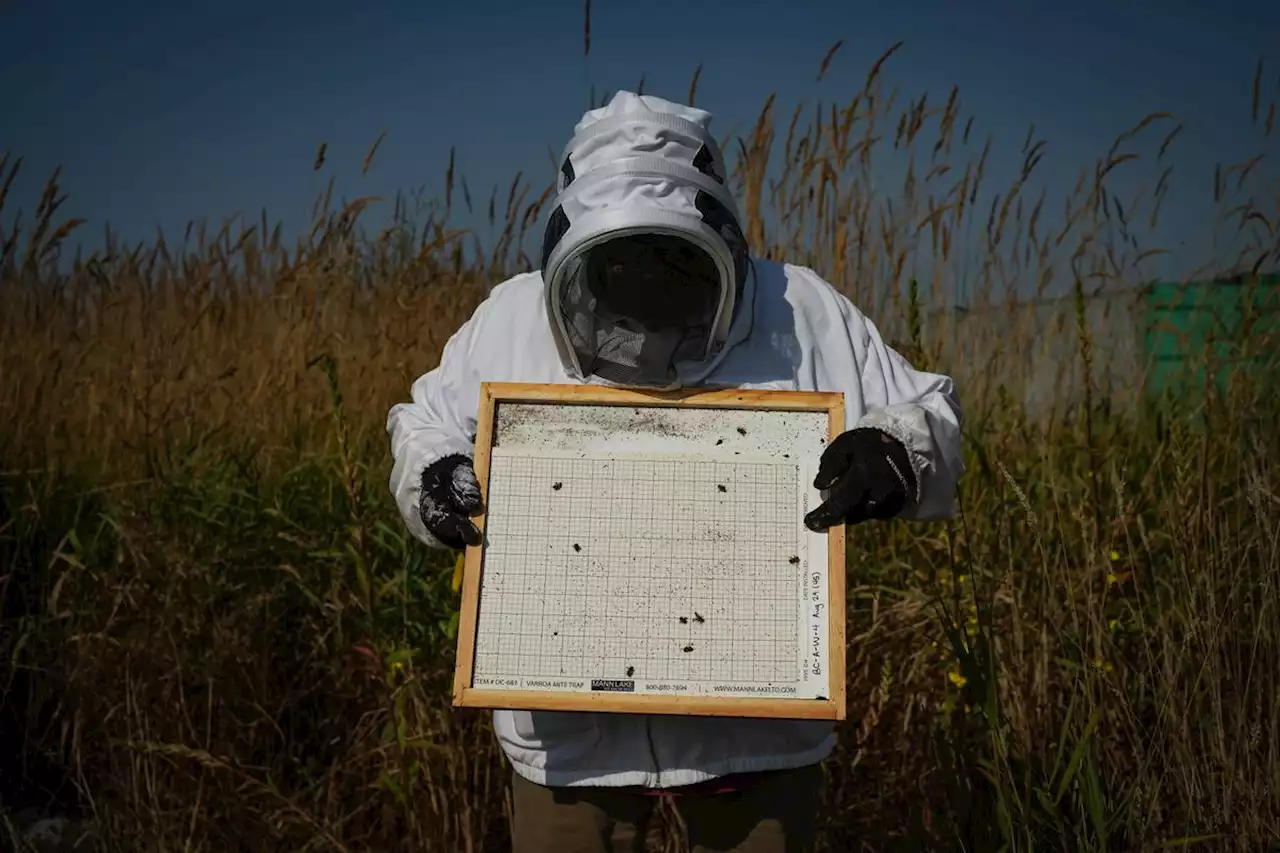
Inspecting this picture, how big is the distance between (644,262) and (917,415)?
1.83 feet

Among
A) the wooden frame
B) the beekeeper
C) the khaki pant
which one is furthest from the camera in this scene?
the khaki pant

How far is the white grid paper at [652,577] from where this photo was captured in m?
1.62

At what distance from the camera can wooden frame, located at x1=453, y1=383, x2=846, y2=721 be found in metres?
1.59

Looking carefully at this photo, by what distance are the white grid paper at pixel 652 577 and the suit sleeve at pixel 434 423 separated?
133 millimetres

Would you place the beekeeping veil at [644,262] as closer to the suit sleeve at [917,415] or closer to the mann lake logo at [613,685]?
the suit sleeve at [917,415]

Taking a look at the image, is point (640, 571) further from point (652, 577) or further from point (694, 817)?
point (694, 817)

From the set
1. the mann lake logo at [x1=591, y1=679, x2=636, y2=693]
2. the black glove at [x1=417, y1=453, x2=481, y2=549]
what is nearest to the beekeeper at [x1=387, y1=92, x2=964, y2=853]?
the black glove at [x1=417, y1=453, x2=481, y2=549]

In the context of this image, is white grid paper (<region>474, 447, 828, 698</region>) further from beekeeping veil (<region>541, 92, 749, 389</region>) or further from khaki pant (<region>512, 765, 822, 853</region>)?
khaki pant (<region>512, 765, 822, 853</region>)

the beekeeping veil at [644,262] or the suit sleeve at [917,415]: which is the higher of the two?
the beekeeping veil at [644,262]

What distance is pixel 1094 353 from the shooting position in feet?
11.7

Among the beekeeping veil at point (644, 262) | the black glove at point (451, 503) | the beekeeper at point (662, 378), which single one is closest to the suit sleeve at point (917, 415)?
the beekeeper at point (662, 378)

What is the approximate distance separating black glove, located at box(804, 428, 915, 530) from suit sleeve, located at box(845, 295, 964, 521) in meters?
0.03

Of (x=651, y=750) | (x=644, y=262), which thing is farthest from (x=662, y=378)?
(x=651, y=750)

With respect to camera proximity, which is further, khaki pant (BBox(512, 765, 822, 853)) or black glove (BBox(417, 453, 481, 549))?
khaki pant (BBox(512, 765, 822, 853))
